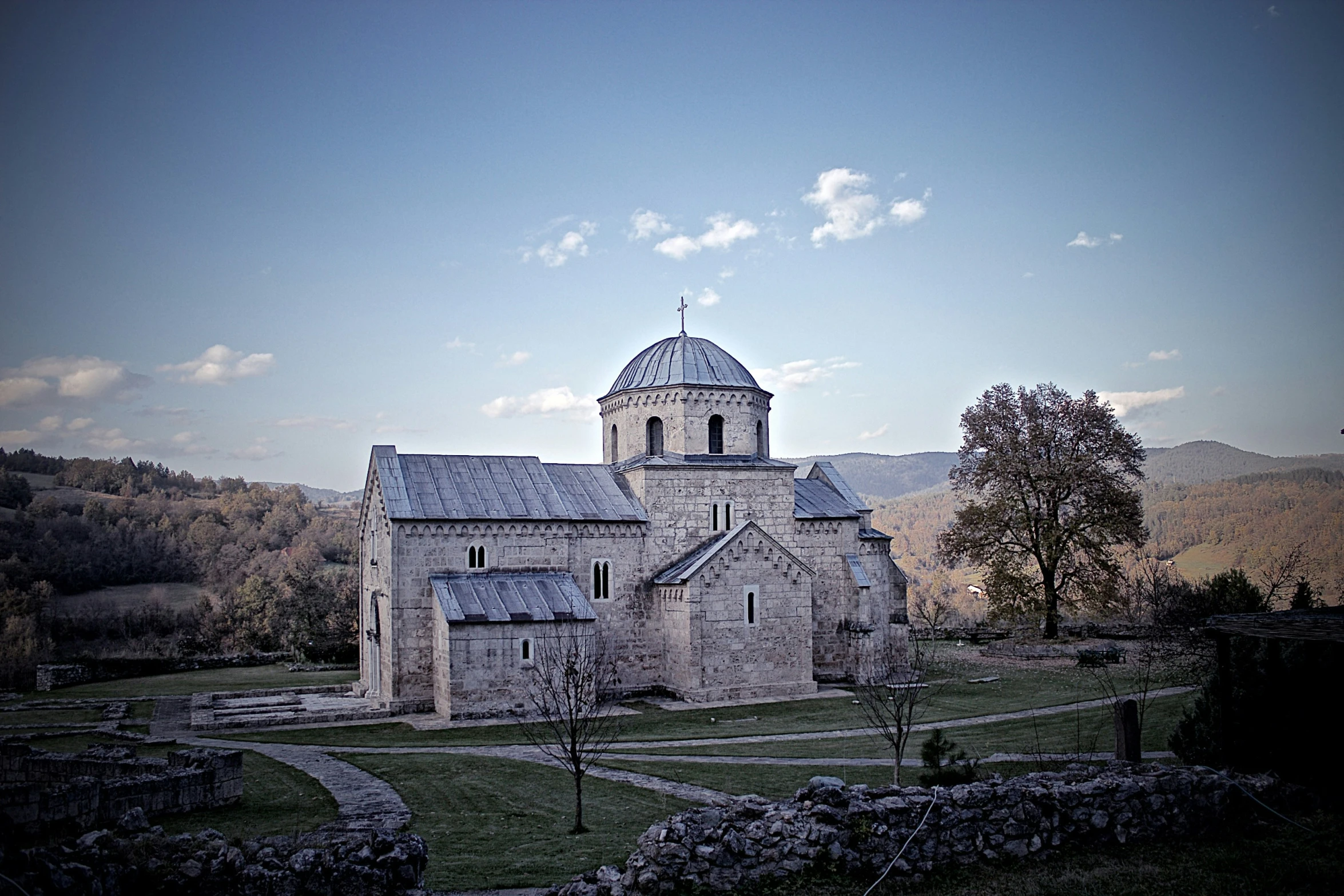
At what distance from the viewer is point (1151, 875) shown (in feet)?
32.9

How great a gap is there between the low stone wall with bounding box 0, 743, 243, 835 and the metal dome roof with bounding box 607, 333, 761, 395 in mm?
20190

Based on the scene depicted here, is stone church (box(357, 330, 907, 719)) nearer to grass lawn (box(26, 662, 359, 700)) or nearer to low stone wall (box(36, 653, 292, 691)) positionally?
grass lawn (box(26, 662, 359, 700))

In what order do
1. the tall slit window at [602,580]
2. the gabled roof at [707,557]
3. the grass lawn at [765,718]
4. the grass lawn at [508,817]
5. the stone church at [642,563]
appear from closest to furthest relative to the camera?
the grass lawn at [508,817] → the grass lawn at [765,718] → the stone church at [642,563] → the gabled roof at [707,557] → the tall slit window at [602,580]

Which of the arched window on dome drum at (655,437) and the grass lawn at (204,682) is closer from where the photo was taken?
the grass lawn at (204,682)

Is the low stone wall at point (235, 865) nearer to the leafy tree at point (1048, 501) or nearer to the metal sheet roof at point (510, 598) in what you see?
the metal sheet roof at point (510, 598)

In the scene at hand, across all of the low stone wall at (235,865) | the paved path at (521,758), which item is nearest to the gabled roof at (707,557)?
the paved path at (521,758)

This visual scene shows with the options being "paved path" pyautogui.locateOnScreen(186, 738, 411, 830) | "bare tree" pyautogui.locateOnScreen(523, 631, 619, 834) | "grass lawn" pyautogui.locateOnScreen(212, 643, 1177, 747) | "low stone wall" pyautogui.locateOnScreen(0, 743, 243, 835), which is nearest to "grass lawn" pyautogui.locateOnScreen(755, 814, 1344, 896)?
"paved path" pyautogui.locateOnScreen(186, 738, 411, 830)

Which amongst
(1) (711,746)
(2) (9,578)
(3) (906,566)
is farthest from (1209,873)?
(3) (906,566)

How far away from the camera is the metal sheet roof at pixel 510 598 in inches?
1038

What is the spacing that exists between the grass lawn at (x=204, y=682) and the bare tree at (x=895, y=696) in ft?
65.7

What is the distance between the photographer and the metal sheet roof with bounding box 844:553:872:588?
3272cm

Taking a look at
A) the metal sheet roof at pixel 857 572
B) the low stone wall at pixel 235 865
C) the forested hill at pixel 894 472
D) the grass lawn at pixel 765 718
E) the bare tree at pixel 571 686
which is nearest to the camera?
the low stone wall at pixel 235 865

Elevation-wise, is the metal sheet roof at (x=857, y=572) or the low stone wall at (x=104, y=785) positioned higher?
the metal sheet roof at (x=857, y=572)

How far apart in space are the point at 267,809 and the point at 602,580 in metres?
15.8
